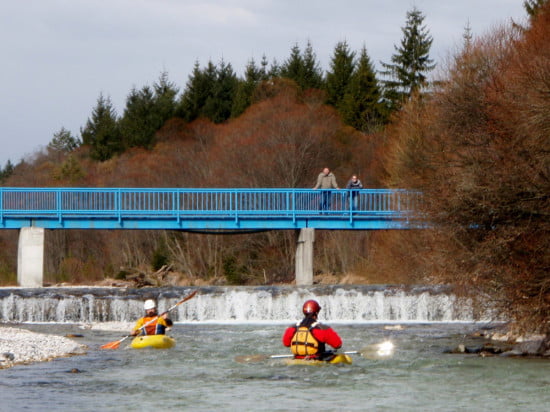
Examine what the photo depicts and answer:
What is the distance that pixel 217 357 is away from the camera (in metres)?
21.3

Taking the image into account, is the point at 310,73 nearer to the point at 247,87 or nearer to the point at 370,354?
the point at 247,87

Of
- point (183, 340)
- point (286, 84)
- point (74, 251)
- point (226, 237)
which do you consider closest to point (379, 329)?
point (183, 340)

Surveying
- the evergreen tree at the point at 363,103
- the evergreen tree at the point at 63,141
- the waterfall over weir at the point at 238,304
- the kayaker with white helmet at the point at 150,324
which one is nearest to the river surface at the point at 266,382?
the kayaker with white helmet at the point at 150,324

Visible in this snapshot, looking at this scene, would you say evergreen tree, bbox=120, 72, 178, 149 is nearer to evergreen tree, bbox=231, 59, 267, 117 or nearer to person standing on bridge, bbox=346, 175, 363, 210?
evergreen tree, bbox=231, 59, 267, 117

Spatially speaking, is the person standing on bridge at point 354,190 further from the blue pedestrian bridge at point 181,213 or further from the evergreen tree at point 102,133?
the evergreen tree at point 102,133

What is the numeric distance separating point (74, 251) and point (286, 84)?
58.7ft

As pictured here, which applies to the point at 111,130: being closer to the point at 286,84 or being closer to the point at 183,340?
the point at 286,84

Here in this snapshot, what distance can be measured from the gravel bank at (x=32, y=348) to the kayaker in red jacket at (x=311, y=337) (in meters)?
5.62

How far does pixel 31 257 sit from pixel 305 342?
19.7m

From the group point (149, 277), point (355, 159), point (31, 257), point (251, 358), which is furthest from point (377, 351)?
point (355, 159)

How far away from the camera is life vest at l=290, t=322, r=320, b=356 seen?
18078 mm

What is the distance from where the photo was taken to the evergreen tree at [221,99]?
231ft

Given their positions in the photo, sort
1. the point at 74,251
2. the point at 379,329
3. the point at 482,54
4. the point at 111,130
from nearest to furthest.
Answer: the point at 379,329 → the point at 482,54 → the point at 74,251 → the point at 111,130

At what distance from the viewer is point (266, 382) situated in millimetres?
17469
